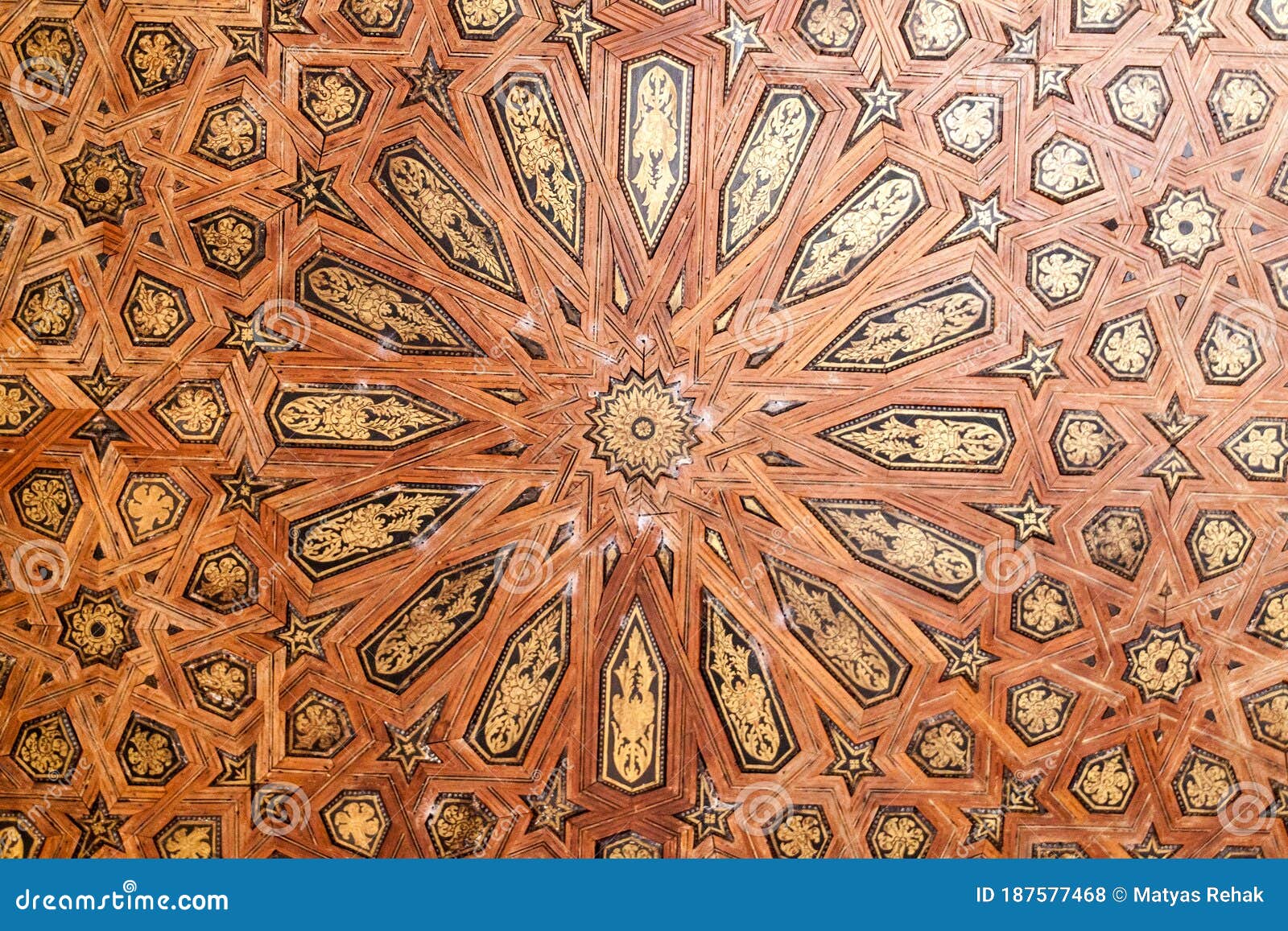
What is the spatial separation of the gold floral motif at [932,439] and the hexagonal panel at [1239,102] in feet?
6.69

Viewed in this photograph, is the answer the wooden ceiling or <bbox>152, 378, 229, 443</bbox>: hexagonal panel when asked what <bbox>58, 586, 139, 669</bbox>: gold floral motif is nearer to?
the wooden ceiling

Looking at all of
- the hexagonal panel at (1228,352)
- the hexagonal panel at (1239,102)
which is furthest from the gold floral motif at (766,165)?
the hexagonal panel at (1228,352)

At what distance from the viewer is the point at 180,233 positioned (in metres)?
6.73

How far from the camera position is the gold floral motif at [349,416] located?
272 inches

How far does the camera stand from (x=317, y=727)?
23.2 ft

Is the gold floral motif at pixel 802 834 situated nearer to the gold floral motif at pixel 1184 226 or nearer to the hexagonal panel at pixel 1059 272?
the hexagonal panel at pixel 1059 272

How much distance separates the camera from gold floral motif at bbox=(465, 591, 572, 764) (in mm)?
7109

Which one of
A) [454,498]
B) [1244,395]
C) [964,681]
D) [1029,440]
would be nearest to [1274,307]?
[1244,395]

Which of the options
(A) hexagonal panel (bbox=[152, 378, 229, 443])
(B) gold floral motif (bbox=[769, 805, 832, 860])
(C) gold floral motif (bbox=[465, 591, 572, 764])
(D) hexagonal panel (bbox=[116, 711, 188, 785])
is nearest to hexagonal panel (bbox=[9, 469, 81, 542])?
(A) hexagonal panel (bbox=[152, 378, 229, 443])

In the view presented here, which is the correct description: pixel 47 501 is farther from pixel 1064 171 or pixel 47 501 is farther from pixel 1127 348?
pixel 1127 348

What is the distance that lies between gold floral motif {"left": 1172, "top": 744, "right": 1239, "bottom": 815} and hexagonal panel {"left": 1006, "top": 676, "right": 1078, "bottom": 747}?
0.78 meters

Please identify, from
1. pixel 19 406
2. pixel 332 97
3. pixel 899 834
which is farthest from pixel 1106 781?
pixel 19 406

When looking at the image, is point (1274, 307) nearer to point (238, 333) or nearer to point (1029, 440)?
point (1029, 440)

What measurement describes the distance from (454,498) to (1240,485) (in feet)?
15.4
